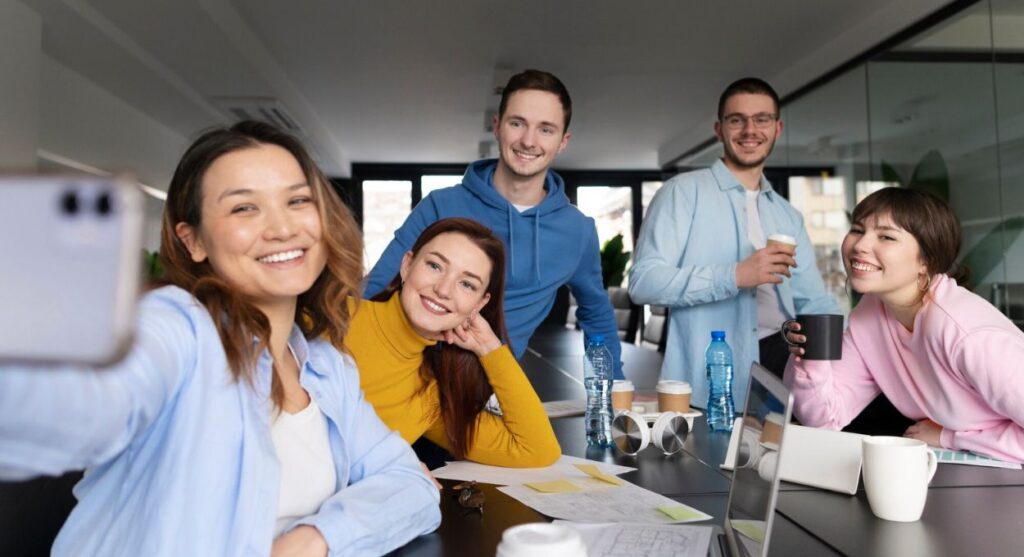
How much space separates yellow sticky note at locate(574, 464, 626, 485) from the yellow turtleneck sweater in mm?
75

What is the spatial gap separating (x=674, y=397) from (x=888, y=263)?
567 mm

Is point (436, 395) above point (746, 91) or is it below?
below

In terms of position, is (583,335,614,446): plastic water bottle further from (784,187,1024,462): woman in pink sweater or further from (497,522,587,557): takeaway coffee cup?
(497,522,587,557): takeaway coffee cup

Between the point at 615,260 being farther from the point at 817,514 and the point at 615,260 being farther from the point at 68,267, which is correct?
the point at 68,267

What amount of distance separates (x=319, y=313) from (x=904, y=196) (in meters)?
1.27

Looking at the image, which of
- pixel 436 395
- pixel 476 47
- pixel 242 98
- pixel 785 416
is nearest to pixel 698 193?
pixel 436 395

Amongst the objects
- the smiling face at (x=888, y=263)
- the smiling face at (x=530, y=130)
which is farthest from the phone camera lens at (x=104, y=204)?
the smiling face at (x=530, y=130)

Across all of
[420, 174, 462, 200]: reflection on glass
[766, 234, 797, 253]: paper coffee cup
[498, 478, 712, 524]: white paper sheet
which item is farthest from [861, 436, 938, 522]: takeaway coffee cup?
[420, 174, 462, 200]: reflection on glass

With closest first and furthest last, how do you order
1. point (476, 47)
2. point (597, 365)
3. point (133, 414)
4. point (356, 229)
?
point (133, 414), point (356, 229), point (597, 365), point (476, 47)

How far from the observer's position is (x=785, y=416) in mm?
788

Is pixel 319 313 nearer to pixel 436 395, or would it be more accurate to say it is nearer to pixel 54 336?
pixel 436 395

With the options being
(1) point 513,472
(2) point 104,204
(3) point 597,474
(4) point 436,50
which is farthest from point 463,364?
(4) point 436,50

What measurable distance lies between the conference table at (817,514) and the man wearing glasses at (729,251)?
0.72 metres

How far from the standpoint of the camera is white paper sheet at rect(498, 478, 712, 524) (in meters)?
1.14
